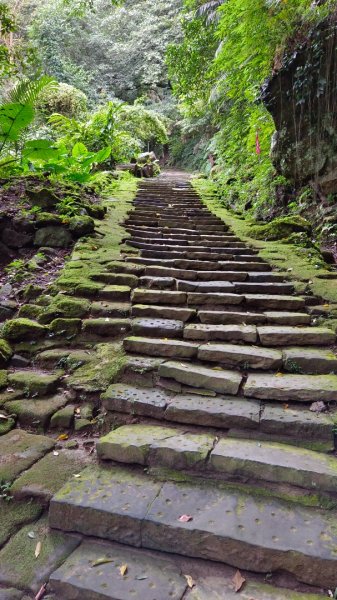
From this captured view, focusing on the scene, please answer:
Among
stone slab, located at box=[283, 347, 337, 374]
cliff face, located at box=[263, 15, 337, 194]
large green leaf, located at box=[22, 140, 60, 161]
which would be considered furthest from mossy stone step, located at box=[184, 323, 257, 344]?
cliff face, located at box=[263, 15, 337, 194]

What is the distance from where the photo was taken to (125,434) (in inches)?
93.0

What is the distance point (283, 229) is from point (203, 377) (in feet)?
13.1

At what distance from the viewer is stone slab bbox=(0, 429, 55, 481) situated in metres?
2.19

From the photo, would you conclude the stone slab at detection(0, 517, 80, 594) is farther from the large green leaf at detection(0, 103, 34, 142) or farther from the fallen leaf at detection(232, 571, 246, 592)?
the large green leaf at detection(0, 103, 34, 142)

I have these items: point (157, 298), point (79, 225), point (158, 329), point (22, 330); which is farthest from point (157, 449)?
point (79, 225)

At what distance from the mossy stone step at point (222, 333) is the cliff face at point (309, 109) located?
4.24 m

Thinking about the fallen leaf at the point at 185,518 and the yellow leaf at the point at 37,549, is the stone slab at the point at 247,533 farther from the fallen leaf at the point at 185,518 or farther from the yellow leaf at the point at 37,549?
the yellow leaf at the point at 37,549

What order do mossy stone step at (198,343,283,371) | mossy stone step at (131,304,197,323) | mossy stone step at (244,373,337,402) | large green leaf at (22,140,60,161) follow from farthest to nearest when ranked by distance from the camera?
large green leaf at (22,140,60,161) < mossy stone step at (131,304,197,323) < mossy stone step at (198,343,283,371) < mossy stone step at (244,373,337,402)

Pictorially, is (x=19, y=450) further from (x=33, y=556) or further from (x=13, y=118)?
(x=13, y=118)

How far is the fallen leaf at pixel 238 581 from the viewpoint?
1.62 m

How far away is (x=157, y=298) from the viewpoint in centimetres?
388

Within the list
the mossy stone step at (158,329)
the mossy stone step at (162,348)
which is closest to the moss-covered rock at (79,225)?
the mossy stone step at (158,329)

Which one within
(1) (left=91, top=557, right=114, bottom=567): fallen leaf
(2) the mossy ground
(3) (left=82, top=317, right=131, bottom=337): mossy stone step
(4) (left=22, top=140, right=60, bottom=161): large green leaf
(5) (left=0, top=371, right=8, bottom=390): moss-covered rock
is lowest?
(1) (left=91, top=557, right=114, bottom=567): fallen leaf

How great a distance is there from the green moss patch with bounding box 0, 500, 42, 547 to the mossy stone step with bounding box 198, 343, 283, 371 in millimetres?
1494
